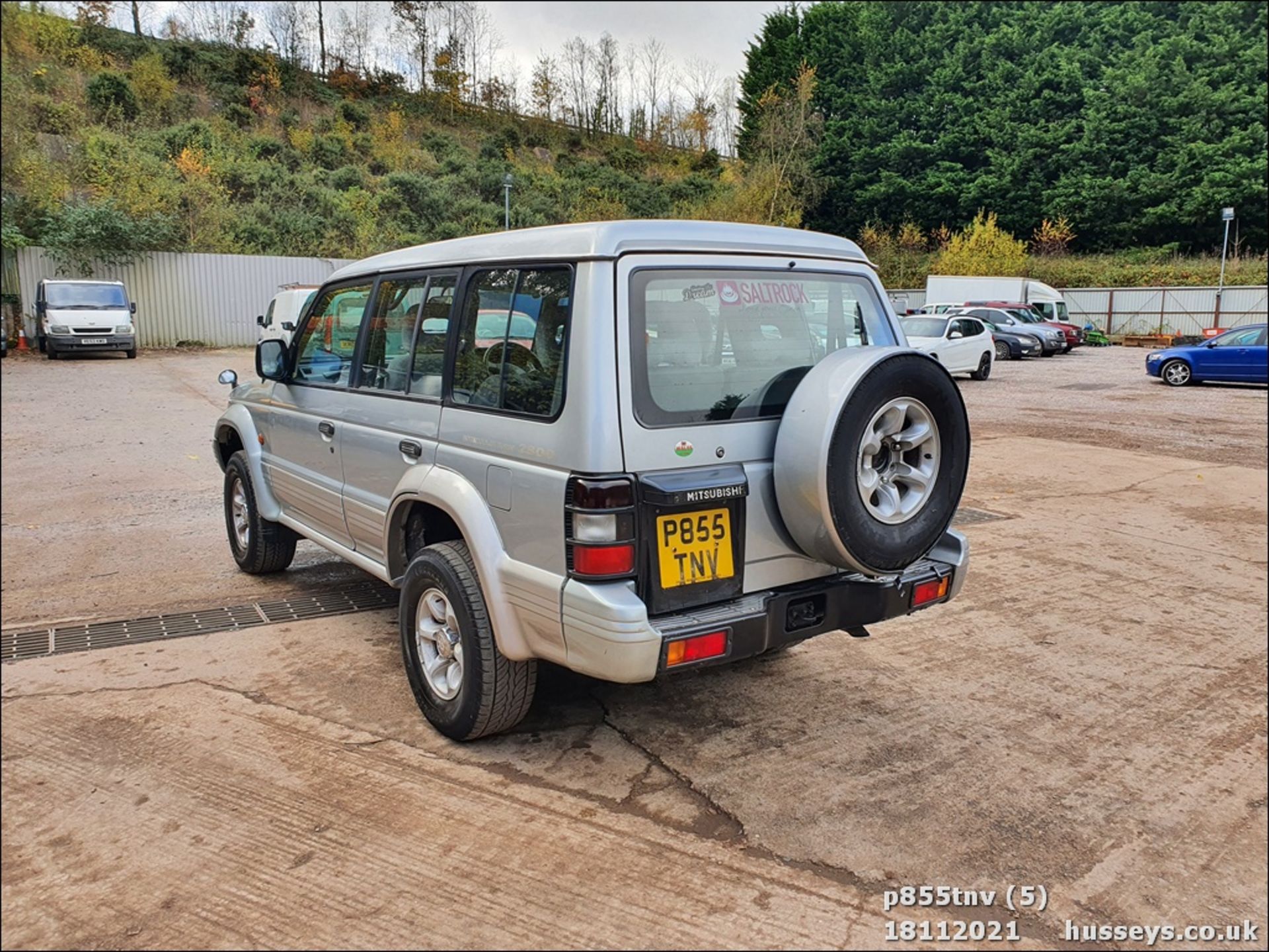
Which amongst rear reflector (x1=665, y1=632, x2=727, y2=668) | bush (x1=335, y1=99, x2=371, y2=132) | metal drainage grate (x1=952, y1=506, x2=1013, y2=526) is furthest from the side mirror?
bush (x1=335, y1=99, x2=371, y2=132)

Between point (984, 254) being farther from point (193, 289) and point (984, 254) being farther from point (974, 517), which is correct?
point (974, 517)

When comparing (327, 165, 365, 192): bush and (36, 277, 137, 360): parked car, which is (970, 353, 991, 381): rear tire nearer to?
(36, 277, 137, 360): parked car

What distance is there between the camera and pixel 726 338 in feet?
10.9

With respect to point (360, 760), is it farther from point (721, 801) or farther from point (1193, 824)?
point (1193, 824)

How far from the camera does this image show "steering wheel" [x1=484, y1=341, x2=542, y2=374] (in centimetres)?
Result: 327

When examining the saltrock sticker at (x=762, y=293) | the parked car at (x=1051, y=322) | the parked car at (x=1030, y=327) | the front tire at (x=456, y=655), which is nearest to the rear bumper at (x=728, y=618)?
the front tire at (x=456, y=655)

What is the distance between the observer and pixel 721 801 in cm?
319

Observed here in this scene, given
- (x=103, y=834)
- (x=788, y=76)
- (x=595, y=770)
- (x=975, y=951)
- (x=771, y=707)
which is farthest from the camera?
(x=788, y=76)

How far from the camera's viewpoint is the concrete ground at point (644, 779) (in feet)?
8.39

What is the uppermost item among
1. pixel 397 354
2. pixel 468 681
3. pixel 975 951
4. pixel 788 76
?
pixel 788 76

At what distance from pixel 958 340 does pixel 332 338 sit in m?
19.0

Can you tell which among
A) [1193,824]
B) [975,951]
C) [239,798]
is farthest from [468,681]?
[1193,824]

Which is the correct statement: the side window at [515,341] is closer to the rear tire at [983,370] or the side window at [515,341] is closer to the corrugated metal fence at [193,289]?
the rear tire at [983,370]

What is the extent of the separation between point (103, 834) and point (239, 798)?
416 millimetres
